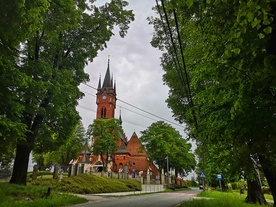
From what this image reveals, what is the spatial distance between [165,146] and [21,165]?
4121cm

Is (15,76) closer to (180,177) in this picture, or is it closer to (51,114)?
(51,114)

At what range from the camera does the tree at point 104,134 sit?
5216cm

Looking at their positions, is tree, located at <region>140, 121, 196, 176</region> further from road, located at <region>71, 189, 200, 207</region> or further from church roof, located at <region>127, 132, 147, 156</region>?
road, located at <region>71, 189, 200, 207</region>

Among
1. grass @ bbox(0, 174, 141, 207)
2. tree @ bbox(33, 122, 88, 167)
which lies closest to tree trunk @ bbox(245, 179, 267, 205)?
grass @ bbox(0, 174, 141, 207)

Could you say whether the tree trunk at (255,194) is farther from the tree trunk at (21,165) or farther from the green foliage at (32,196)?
the tree trunk at (21,165)

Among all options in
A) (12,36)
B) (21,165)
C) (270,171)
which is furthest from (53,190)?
(270,171)

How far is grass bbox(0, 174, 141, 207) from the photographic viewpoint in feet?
35.6

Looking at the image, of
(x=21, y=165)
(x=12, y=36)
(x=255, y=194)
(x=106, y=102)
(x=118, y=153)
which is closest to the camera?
(x=12, y=36)

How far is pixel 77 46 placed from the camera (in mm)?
17219

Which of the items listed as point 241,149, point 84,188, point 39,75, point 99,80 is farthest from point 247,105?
point 99,80

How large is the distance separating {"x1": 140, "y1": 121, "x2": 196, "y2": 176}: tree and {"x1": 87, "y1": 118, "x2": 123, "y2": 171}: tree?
24.8 feet

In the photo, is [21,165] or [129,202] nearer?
[129,202]

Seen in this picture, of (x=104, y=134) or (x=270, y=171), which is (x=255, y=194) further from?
(x=104, y=134)

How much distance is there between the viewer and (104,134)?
52.4m
